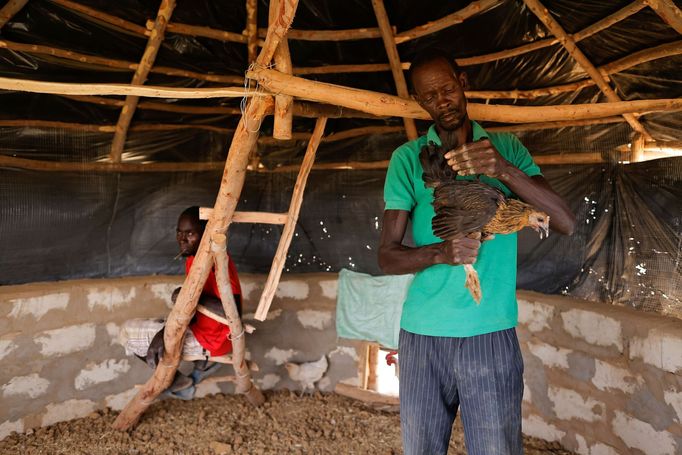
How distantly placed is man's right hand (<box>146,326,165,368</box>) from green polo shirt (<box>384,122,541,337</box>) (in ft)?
6.10

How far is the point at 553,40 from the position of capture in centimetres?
302

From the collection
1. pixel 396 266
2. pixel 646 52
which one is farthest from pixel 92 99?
pixel 646 52

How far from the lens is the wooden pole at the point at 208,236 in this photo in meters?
2.30

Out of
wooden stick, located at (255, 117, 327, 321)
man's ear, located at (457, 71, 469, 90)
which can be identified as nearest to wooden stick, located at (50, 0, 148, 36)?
wooden stick, located at (255, 117, 327, 321)

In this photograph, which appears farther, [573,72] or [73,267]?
[73,267]

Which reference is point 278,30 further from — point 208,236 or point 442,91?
point 208,236

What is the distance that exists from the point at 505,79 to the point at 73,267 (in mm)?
3200

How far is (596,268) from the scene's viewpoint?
10.6ft

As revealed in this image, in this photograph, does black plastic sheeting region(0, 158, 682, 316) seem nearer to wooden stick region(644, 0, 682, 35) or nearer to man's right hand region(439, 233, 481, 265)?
wooden stick region(644, 0, 682, 35)

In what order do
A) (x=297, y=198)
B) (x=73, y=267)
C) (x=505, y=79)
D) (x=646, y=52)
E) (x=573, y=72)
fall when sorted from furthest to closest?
(x=73, y=267) → (x=505, y=79) → (x=573, y=72) → (x=297, y=198) → (x=646, y=52)

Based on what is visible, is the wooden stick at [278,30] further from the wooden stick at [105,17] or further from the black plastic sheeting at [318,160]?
the wooden stick at [105,17]

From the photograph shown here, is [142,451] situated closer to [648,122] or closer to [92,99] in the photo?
[92,99]

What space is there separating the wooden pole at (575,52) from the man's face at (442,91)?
1553mm

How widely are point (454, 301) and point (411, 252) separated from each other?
0.18 metres
